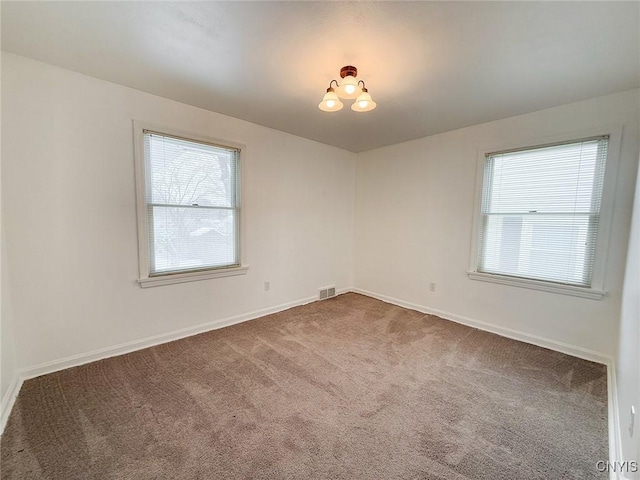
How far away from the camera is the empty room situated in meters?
1.48

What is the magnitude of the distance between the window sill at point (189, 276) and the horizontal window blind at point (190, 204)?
0.06 m

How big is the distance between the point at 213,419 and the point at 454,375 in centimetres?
194

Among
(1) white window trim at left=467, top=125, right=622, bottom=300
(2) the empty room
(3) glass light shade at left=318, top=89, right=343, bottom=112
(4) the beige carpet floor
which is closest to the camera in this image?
(4) the beige carpet floor

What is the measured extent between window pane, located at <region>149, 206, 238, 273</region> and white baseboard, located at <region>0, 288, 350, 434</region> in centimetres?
70

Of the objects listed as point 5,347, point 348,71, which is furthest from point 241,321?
point 348,71

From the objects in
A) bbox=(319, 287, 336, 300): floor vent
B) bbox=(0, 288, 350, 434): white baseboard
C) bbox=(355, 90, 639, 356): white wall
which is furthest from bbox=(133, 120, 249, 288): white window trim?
bbox=(355, 90, 639, 356): white wall

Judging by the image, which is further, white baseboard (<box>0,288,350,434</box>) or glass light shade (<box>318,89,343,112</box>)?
glass light shade (<box>318,89,343,112</box>)

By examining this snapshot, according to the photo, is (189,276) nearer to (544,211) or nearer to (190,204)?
(190,204)

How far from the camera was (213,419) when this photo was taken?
5.53ft

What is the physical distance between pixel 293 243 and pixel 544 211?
3.01 metres

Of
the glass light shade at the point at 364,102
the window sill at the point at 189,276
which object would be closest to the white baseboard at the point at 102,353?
the window sill at the point at 189,276

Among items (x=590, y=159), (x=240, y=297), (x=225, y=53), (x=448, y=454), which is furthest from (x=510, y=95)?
(x=240, y=297)

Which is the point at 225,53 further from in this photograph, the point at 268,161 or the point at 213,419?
the point at 213,419

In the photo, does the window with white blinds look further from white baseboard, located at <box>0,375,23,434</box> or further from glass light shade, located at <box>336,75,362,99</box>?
white baseboard, located at <box>0,375,23,434</box>
